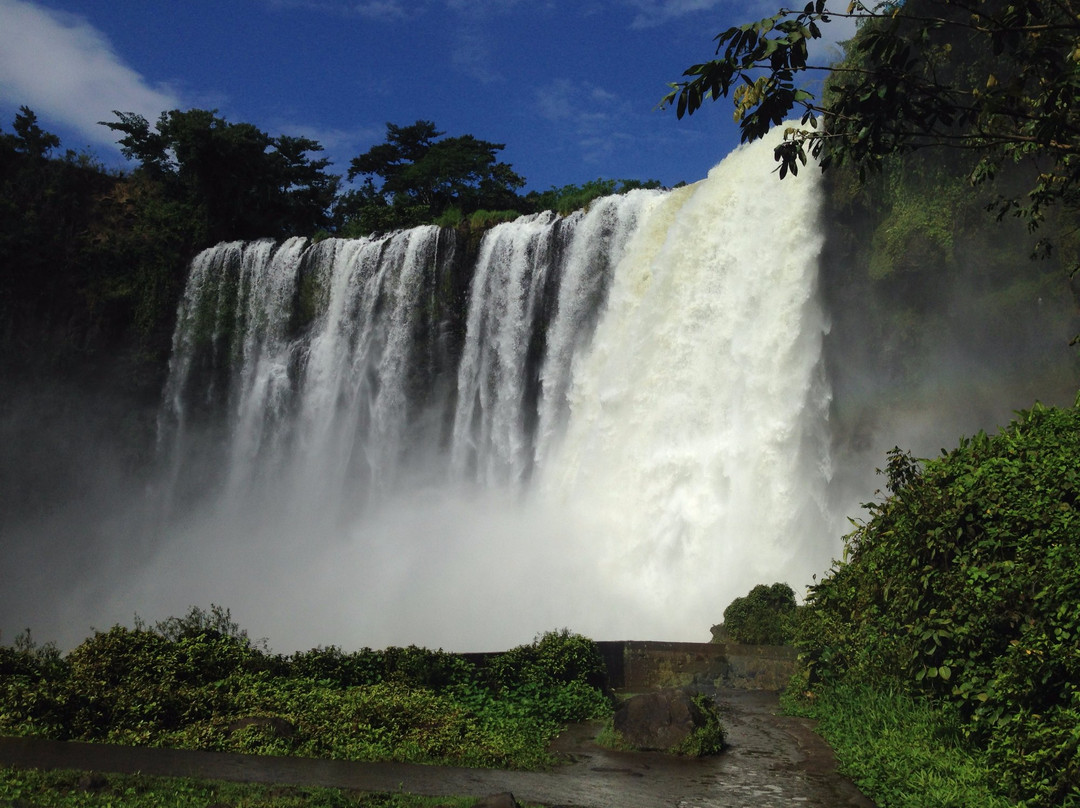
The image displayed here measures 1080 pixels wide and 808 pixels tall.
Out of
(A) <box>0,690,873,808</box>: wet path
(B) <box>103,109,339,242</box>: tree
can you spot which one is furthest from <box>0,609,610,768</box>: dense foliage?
(B) <box>103,109,339,242</box>: tree

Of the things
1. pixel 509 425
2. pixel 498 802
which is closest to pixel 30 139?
pixel 509 425

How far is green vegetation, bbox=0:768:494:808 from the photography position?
4.91 metres

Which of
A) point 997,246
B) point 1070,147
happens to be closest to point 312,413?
point 997,246

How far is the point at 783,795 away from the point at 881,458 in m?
12.8

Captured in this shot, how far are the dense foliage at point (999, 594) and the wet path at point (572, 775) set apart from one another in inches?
41.9

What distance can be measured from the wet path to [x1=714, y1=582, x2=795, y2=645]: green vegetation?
17.4 feet

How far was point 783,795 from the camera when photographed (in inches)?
253

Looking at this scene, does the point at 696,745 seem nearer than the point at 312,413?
Yes

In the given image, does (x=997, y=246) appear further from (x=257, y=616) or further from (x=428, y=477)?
(x=257, y=616)

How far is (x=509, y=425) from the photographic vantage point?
23203 mm

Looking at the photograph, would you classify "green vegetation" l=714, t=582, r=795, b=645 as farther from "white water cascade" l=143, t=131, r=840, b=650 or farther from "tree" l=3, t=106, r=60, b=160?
"tree" l=3, t=106, r=60, b=160

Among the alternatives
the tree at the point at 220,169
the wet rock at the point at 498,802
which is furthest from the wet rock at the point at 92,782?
the tree at the point at 220,169

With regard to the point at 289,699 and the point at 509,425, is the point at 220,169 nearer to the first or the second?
the point at 509,425

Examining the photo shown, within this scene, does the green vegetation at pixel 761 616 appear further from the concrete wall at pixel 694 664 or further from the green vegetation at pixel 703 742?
the green vegetation at pixel 703 742
